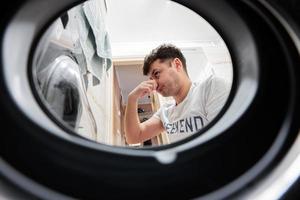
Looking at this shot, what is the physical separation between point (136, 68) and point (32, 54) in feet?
7.08

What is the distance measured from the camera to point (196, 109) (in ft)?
4.16

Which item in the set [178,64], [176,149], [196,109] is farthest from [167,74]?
[176,149]

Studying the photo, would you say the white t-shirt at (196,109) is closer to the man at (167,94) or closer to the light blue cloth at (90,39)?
the man at (167,94)

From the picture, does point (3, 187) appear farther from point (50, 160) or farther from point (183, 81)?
point (183, 81)

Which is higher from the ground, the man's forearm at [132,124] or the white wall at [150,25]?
the white wall at [150,25]

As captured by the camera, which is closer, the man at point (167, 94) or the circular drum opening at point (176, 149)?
the circular drum opening at point (176, 149)

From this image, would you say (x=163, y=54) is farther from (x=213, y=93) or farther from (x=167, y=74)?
(x=213, y=93)

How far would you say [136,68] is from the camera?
2.46m

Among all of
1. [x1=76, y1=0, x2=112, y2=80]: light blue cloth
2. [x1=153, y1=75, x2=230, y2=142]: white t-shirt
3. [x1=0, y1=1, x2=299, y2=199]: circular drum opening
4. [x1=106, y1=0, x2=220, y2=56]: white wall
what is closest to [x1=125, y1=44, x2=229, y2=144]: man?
[x1=153, y1=75, x2=230, y2=142]: white t-shirt

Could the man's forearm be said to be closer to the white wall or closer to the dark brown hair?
the dark brown hair

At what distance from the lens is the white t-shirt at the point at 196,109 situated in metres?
1.18

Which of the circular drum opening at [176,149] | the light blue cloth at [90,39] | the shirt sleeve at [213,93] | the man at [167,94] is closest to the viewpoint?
the circular drum opening at [176,149]

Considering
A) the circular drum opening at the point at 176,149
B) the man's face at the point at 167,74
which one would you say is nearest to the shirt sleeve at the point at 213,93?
the man's face at the point at 167,74

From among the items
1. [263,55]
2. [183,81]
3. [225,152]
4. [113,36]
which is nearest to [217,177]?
[225,152]
